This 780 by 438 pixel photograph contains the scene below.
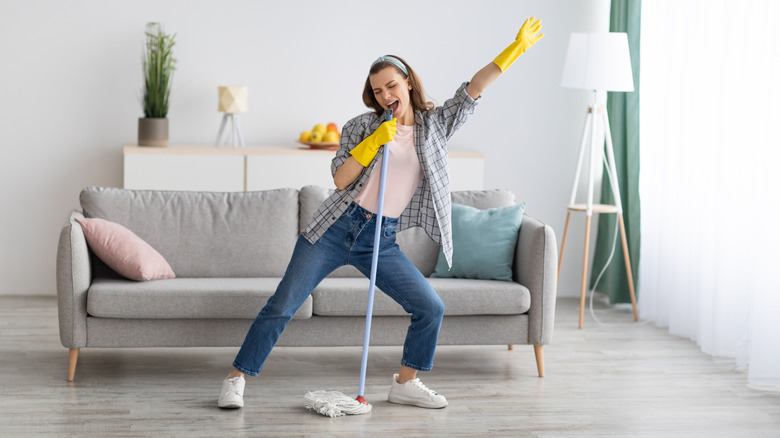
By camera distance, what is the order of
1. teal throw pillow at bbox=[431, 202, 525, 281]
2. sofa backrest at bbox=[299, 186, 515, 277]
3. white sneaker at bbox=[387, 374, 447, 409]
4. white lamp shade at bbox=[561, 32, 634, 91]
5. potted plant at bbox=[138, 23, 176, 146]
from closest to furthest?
white sneaker at bbox=[387, 374, 447, 409]
teal throw pillow at bbox=[431, 202, 525, 281]
sofa backrest at bbox=[299, 186, 515, 277]
white lamp shade at bbox=[561, 32, 634, 91]
potted plant at bbox=[138, 23, 176, 146]

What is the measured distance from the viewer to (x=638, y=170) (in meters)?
5.01

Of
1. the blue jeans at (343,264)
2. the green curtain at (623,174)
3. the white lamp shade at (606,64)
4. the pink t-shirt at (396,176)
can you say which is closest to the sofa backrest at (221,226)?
the blue jeans at (343,264)

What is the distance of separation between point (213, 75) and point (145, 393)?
→ 241 centimetres

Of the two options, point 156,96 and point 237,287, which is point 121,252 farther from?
point 156,96

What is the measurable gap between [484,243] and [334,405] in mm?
1071

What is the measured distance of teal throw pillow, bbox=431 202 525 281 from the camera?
3.77 metres

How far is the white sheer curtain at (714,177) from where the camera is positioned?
144 inches

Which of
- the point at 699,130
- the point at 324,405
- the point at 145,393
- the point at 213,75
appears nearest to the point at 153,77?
the point at 213,75

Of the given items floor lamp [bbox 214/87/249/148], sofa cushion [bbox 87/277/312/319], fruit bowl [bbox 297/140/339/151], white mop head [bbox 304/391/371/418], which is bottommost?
white mop head [bbox 304/391/371/418]

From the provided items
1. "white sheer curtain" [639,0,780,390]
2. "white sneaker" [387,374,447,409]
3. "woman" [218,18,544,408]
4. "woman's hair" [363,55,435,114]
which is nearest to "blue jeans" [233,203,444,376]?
"woman" [218,18,544,408]

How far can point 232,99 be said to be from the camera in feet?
16.4

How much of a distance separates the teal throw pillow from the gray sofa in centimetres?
5

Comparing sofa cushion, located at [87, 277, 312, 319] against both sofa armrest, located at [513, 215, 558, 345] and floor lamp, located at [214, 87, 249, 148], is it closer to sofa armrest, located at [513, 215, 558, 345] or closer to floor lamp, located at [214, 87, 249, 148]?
sofa armrest, located at [513, 215, 558, 345]

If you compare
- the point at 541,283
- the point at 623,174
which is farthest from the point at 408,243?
the point at 623,174
